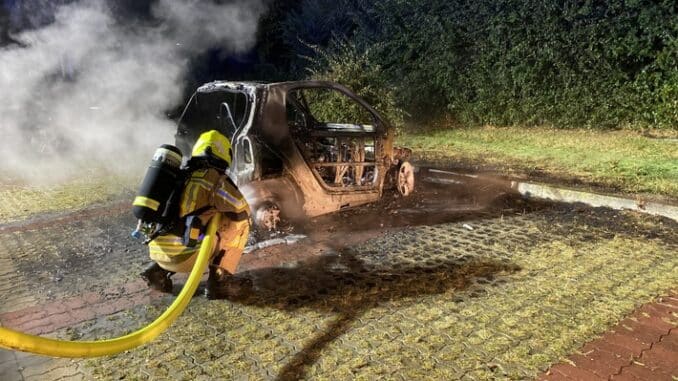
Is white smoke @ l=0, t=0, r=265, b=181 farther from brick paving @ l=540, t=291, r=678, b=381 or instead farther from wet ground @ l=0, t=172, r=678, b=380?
brick paving @ l=540, t=291, r=678, b=381

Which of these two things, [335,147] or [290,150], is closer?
[290,150]

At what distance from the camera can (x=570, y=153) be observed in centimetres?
1007

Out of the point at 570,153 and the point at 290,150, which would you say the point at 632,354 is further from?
the point at 570,153

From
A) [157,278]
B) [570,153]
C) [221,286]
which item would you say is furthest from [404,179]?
[570,153]

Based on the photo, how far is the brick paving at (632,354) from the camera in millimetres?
2877

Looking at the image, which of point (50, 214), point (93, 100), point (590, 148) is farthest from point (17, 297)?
point (590, 148)

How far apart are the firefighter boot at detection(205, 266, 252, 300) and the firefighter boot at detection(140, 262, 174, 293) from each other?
363 millimetres

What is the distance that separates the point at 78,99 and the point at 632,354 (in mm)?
12903

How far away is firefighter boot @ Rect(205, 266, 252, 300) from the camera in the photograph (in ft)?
13.0

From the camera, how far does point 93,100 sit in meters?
11.8

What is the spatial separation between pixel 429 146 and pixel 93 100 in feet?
26.6

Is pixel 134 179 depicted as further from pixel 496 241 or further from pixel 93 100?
pixel 496 241

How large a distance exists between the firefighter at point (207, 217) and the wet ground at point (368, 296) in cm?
36

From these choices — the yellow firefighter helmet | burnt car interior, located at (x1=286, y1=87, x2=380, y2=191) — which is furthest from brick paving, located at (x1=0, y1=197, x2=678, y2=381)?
the yellow firefighter helmet
